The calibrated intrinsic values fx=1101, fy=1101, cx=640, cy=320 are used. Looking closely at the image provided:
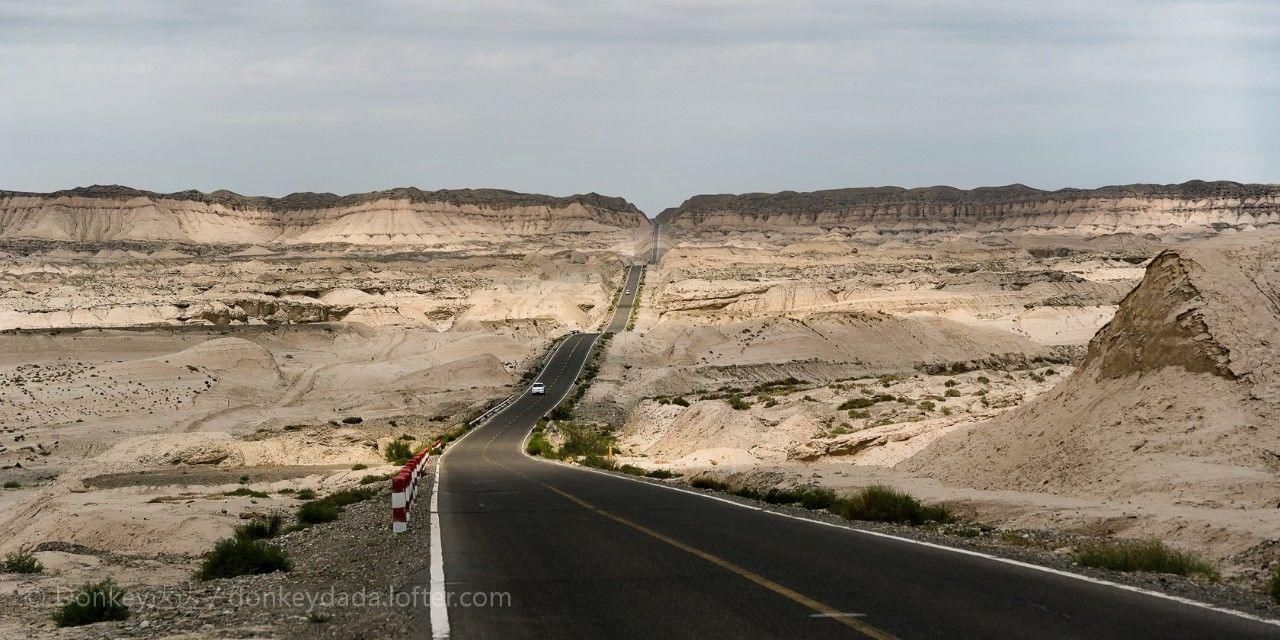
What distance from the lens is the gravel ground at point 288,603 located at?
338 inches

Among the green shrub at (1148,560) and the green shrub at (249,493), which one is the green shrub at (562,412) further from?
the green shrub at (1148,560)

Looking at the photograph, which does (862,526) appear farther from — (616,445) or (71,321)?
(71,321)

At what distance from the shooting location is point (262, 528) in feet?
59.3

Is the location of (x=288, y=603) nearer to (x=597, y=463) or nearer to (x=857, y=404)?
(x=597, y=463)

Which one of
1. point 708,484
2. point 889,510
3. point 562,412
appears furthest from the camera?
point 562,412

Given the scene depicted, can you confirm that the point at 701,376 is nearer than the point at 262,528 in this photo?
No

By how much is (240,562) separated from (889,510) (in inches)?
337

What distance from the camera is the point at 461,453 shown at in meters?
45.0

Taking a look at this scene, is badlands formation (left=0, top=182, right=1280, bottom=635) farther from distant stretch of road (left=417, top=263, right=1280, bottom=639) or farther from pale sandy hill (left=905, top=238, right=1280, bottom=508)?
distant stretch of road (left=417, top=263, right=1280, bottom=639)

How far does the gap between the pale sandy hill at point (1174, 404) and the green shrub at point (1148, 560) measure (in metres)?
3.15

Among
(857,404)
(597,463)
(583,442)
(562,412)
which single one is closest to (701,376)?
(562,412)

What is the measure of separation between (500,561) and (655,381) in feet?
219

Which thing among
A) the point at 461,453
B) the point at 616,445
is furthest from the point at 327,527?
the point at 616,445

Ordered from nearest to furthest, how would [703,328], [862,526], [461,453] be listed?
[862,526]
[461,453]
[703,328]
